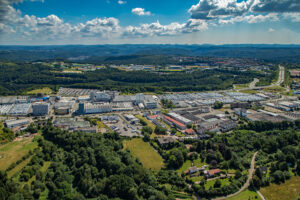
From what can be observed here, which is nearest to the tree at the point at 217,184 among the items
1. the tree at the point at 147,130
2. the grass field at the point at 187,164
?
the grass field at the point at 187,164

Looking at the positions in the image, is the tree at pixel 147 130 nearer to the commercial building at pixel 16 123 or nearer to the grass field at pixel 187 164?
the grass field at pixel 187 164

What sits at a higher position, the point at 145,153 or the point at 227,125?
the point at 227,125

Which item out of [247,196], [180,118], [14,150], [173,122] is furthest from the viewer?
[180,118]

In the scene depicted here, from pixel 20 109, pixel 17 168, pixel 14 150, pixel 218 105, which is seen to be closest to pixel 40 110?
pixel 20 109

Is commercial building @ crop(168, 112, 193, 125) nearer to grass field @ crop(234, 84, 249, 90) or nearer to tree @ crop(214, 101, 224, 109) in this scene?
tree @ crop(214, 101, 224, 109)

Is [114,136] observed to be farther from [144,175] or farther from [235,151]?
[235,151]

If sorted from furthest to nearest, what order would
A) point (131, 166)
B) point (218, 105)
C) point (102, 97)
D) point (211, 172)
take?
point (102, 97) < point (218, 105) < point (211, 172) < point (131, 166)

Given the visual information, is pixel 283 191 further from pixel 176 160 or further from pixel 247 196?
pixel 176 160
